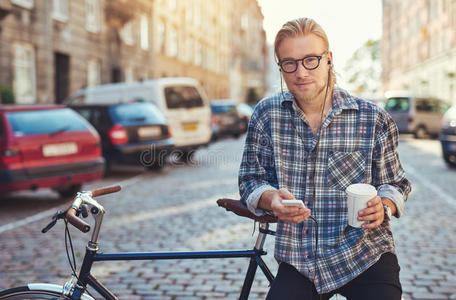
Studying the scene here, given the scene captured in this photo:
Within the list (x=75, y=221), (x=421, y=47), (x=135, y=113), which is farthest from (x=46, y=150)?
(x=421, y=47)

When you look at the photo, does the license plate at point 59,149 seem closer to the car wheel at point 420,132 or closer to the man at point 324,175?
the man at point 324,175

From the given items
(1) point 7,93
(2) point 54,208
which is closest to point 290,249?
(2) point 54,208

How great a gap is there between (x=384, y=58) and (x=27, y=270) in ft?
244

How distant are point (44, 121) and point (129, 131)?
3270 millimetres

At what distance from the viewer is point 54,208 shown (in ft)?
27.0

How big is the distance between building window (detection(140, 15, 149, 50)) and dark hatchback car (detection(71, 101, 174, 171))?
2059 cm

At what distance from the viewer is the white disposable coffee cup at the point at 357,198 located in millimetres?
1882

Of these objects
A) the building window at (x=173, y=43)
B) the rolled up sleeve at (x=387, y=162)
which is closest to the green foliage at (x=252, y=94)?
the building window at (x=173, y=43)

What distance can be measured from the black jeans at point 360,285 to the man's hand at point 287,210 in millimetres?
274

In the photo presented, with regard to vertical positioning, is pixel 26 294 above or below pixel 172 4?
below

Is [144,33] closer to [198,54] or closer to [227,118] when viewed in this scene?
[227,118]

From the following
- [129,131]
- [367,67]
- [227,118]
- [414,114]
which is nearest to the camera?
[129,131]

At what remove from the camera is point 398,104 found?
918 inches

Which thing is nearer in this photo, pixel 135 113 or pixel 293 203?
pixel 293 203
